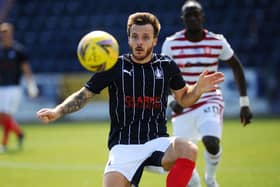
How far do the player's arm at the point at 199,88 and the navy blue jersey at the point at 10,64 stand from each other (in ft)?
26.3

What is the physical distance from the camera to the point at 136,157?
6.38 meters

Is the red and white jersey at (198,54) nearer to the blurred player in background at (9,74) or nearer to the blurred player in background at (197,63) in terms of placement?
the blurred player in background at (197,63)

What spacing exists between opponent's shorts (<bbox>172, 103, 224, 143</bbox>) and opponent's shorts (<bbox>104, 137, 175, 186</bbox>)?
1.79 metres

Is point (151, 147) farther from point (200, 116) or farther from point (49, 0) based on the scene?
point (49, 0)

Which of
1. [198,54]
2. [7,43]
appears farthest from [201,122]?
[7,43]

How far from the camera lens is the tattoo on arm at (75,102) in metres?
6.34

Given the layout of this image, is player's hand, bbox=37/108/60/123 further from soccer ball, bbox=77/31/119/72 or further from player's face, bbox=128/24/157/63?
player's face, bbox=128/24/157/63

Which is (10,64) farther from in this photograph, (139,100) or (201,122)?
(139,100)

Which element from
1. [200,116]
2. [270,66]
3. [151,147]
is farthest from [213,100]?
[270,66]

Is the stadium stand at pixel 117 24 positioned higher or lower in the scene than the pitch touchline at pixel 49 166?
higher

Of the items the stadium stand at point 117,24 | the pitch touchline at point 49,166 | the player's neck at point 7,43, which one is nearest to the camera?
the pitch touchline at point 49,166

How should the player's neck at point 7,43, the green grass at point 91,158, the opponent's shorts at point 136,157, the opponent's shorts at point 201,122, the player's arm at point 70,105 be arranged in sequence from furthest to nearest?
1. the player's neck at point 7,43
2. the green grass at point 91,158
3. the opponent's shorts at point 201,122
4. the opponent's shorts at point 136,157
5. the player's arm at point 70,105

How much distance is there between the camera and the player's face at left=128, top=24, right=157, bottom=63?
640 centimetres

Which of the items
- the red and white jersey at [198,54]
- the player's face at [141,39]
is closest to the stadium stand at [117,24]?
the red and white jersey at [198,54]
